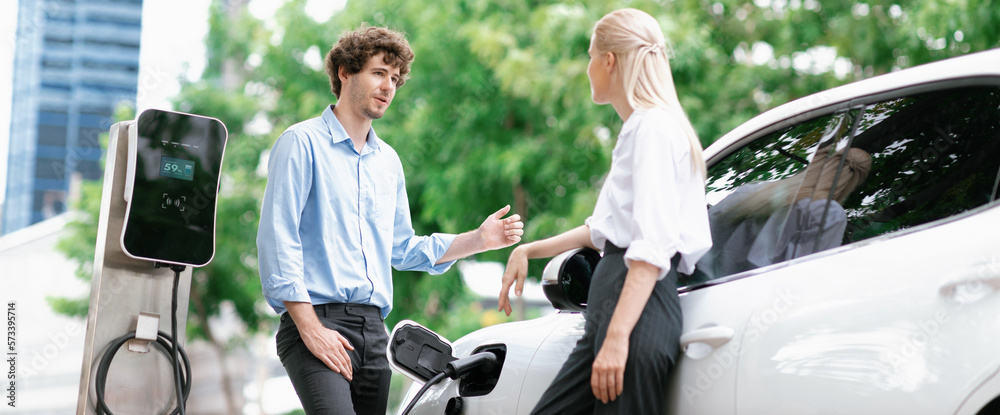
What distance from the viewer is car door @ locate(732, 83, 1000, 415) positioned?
1515 millimetres

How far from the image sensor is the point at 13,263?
49.4 feet

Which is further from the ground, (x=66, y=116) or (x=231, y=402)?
(x=66, y=116)

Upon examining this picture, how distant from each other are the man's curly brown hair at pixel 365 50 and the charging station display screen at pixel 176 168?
2.10 ft

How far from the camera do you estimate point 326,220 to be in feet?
8.21

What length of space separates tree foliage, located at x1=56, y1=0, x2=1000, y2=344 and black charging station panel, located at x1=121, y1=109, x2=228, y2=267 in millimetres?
4948

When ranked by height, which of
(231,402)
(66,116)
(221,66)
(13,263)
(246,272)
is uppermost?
(221,66)

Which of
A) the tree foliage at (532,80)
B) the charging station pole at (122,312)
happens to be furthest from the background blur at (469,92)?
the charging station pole at (122,312)

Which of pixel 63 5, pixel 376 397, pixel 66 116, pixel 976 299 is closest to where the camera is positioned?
pixel 976 299

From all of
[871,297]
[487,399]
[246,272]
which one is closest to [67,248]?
[246,272]

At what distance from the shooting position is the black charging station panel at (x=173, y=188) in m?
2.85

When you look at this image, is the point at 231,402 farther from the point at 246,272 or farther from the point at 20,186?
the point at 20,186

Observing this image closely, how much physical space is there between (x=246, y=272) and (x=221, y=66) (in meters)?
3.93

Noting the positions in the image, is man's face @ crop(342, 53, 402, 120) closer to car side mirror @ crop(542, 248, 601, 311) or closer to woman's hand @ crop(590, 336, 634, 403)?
car side mirror @ crop(542, 248, 601, 311)

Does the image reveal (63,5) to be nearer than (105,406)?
No
